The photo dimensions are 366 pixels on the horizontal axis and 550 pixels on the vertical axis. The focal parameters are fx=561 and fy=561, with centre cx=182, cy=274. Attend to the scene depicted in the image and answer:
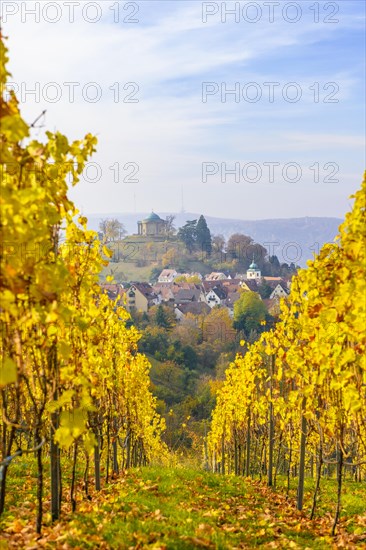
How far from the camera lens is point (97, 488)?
1162cm

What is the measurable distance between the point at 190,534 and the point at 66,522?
67.9 inches

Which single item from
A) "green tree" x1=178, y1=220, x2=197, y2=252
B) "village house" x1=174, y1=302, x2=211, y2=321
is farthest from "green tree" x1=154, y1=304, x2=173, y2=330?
"green tree" x1=178, y1=220, x2=197, y2=252

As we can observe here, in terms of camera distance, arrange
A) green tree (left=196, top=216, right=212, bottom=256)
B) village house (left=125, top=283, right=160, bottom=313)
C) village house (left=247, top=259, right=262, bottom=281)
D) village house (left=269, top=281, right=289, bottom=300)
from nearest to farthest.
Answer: village house (left=125, top=283, right=160, bottom=313), village house (left=269, top=281, right=289, bottom=300), village house (left=247, top=259, right=262, bottom=281), green tree (left=196, top=216, right=212, bottom=256)

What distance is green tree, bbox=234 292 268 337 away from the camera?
9650 cm

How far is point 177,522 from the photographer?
26.5ft

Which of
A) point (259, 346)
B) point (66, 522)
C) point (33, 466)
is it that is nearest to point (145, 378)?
point (259, 346)

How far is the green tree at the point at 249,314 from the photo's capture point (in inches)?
3799

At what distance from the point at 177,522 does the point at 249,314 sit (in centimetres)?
9177

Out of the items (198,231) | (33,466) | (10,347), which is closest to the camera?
(10,347)

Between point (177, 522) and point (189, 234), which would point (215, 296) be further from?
point (177, 522)

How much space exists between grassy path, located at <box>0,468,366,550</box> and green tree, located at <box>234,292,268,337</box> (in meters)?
83.7

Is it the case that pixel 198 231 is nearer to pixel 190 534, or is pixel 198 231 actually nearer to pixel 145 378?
pixel 145 378

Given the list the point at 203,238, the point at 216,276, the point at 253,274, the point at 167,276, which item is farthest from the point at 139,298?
the point at 203,238

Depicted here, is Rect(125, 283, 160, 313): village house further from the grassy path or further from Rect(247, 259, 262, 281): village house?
the grassy path
